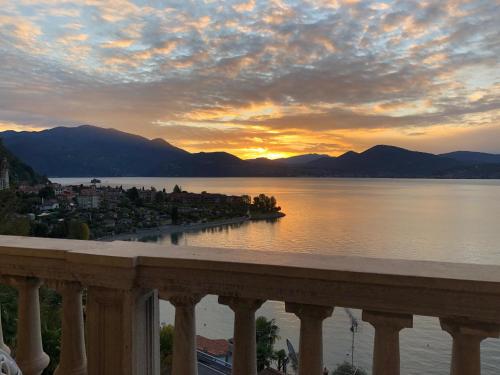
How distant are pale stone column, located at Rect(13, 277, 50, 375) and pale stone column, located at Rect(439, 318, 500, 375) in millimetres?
2559

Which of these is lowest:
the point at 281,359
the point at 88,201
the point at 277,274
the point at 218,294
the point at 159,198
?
the point at 281,359

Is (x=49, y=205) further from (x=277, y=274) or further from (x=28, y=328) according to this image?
(x=277, y=274)

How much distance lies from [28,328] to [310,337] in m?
1.96

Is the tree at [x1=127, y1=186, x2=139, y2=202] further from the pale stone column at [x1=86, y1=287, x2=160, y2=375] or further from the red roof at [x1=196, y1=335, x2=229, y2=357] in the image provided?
the pale stone column at [x1=86, y1=287, x2=160, y2=375]

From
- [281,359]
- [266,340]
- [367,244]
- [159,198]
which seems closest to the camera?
[281,359]

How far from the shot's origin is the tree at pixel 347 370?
29884 millimetres

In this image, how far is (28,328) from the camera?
2.81 m

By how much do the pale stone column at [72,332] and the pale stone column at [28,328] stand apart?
0.25 metres

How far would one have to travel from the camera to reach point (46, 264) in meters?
2.67

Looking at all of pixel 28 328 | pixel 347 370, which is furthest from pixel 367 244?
pixel 28 328

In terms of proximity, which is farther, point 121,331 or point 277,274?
point 121,331

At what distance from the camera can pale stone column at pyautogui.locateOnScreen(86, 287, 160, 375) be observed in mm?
2479

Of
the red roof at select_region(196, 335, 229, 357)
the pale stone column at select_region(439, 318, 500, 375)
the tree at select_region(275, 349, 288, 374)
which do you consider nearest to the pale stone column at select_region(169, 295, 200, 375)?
the pale stone column at select_region(439, 318, 500, 375)

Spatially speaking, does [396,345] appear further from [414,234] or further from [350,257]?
[414,234]
